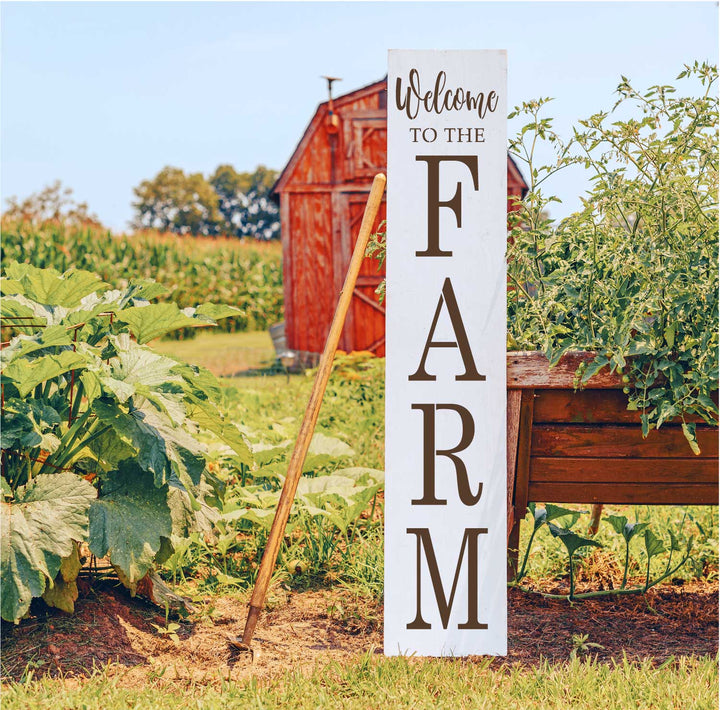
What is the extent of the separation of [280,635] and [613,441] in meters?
1.35

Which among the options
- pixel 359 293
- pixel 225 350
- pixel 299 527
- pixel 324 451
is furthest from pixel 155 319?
pixel 225 350

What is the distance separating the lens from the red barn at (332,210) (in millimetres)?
9852

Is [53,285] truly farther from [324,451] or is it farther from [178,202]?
[178,202]

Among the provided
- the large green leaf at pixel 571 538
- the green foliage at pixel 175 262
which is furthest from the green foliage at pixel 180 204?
the large green leaf at pixel 571 538

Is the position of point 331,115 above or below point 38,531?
above

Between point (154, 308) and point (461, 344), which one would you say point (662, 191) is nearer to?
point (461, 344)

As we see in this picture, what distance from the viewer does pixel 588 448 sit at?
2.78 meters

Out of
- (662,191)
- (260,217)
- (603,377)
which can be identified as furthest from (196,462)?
(260,217)

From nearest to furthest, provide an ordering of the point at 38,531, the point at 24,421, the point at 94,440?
the point at 38,531 < the point at 24,421 < the point at 94,440

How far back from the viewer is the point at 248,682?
241 centimetres

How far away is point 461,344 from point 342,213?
7.69 meters

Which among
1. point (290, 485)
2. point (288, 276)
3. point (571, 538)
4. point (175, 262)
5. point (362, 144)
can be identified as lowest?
point (571, 538)

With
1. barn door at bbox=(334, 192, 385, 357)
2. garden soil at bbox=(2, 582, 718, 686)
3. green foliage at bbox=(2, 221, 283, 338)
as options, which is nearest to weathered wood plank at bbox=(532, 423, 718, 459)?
garden soil at bbox=(2, 582, 718, 686)

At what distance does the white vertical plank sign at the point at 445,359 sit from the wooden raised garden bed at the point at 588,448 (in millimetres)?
114
